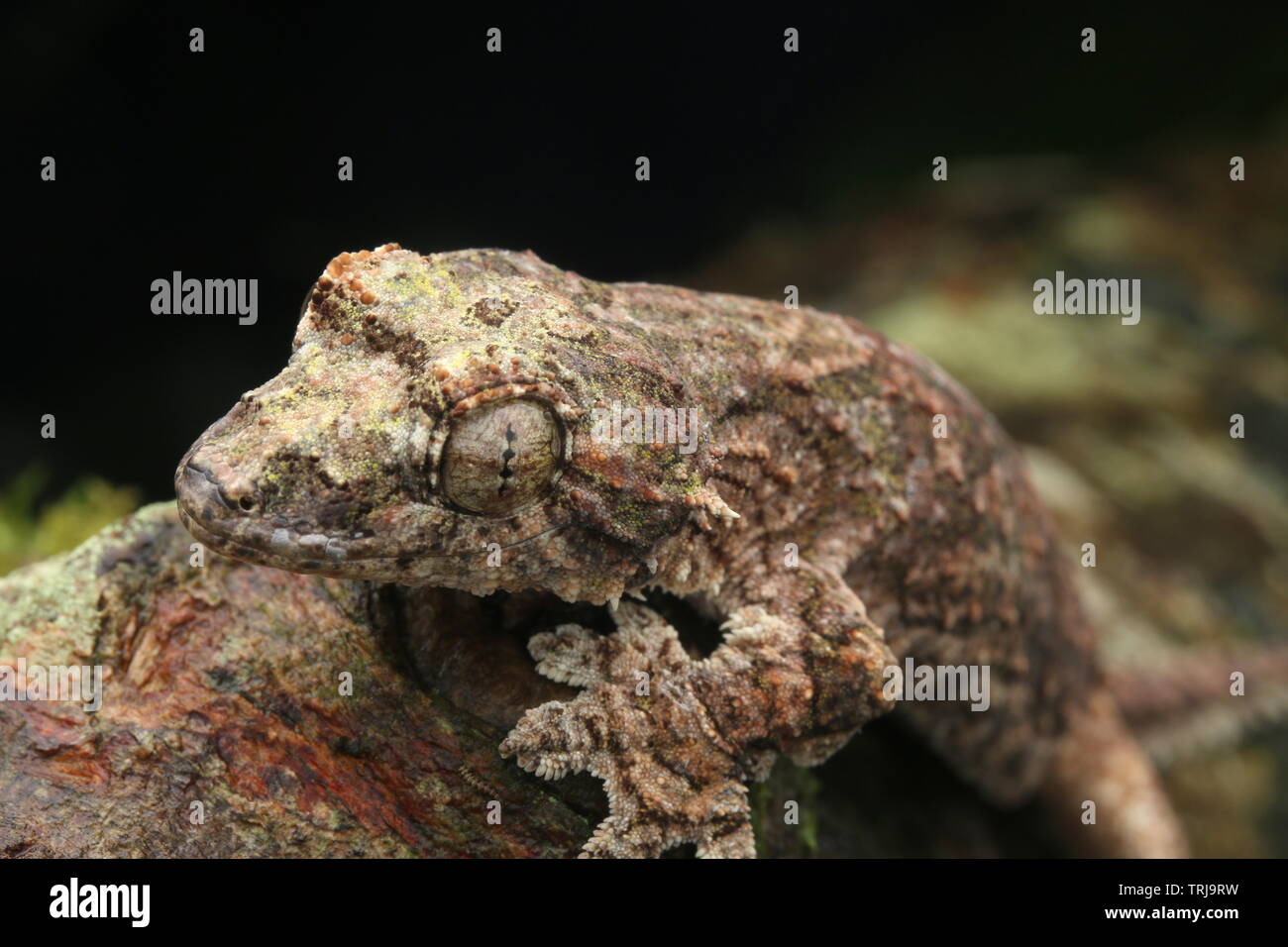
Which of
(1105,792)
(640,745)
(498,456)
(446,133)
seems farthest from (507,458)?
(446,133)

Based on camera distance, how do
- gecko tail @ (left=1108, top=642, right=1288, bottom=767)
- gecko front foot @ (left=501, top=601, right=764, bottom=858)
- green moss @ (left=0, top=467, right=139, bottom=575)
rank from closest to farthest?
1. gecko front foot @ (left=501, top=601, right=764, bottom=858)
2. green moss @ (left=0, top=467, right=139, bottom=575)
3. gecko tail @ (left=1108, top=642, right=1288, bottom=767)

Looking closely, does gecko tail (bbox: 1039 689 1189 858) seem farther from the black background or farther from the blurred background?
the black background

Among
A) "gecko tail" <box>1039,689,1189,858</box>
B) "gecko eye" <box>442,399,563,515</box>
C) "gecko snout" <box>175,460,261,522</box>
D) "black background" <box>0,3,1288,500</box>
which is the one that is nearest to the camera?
"gecko snout" <box>175,460,261,522</box>

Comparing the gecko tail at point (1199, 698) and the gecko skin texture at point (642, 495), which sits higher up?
the gecko skin texture at point (642, 495)

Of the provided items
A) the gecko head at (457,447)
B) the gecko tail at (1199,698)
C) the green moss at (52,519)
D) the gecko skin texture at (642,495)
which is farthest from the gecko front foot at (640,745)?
the gecko tail at (1199,698)

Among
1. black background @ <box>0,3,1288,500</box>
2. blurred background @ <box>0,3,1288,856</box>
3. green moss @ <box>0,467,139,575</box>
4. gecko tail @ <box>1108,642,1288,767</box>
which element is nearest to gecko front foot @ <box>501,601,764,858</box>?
blurred background @ <box>0,3,1288,856</box>

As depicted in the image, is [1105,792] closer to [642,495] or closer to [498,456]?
[642,495]

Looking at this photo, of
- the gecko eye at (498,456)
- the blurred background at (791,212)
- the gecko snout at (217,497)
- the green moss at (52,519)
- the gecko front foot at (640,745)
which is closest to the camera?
the gecko snout at (217,497)

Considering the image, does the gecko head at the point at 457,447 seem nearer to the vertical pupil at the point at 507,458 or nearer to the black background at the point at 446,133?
the vertical pupil at the point at 507,458
